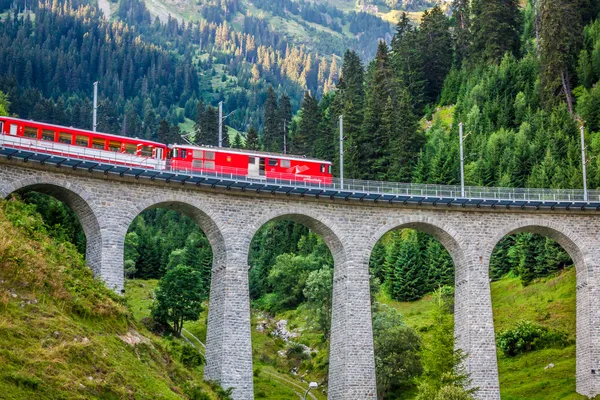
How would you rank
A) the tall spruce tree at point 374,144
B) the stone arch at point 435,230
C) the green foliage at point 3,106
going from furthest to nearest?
the tall spruce tree at point 374,144
the green foliage at point 3,106
the stone arch at point 435,230

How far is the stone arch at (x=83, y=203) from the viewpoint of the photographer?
2125 inches

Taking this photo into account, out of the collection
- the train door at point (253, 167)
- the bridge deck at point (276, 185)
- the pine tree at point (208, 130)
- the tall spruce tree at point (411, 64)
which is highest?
the tall spruce tree at point (411, 64)

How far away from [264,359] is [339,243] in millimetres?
20537

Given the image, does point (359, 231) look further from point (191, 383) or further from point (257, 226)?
point (191, 383)

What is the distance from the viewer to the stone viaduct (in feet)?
181

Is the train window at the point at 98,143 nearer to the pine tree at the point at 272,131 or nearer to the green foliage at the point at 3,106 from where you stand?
the green foliage at the point at 3,106

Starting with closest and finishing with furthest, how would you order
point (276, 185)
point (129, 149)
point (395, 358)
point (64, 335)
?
point (64, 335) → point (129, 149) → point (276, 185) → point (395, 358)

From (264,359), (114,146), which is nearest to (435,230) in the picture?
(264,359)

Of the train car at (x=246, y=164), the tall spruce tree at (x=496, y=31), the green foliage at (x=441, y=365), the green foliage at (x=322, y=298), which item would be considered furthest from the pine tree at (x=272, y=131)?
the green foliage at (x=441, y=365)

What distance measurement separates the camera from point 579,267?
66.4 meters

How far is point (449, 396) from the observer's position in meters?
51.0

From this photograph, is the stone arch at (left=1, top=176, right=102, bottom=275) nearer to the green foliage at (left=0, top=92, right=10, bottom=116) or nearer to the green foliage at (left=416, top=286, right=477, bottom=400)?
the green foliage at (left=416, top=286, right=477, bottom=400)

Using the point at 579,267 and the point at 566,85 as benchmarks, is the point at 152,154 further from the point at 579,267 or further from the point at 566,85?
the point at 566,85

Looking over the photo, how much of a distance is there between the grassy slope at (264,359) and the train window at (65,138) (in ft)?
35.1
